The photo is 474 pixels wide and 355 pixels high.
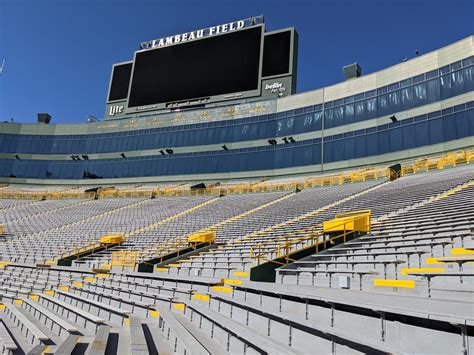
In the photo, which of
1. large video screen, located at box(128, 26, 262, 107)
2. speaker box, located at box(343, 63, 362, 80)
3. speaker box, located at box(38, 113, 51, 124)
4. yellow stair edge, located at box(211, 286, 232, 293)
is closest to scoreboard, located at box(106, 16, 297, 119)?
large video screen, located at box(128, 26, 262, 107)

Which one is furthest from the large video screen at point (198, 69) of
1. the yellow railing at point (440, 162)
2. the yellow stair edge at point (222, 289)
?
the yellow stair edge at point (222, 289)

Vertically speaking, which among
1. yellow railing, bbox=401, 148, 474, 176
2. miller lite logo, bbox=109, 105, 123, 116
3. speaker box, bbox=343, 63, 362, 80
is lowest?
yellow railing, bbox=401, 148, 474, 176

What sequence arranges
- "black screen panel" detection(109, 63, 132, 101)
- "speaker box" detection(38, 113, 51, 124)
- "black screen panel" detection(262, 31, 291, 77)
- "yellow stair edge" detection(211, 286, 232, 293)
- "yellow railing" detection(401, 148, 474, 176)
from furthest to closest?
1. "speaker box" detection(38, 113, 51, 124)
2. "black screen panel" detection(109, 63, 132, 101)
3. "black screen panel" detection(262, 31, 291, 77)
4. "yellow railing" detection(401, 148, 474, 176)
5. "yellow stair edge" detection(211, 286, 232, 293)

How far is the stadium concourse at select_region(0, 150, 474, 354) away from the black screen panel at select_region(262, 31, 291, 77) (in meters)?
12.4

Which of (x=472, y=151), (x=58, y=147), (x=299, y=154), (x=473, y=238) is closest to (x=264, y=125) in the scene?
(x=299, y=154)

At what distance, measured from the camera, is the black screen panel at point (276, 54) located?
34781mm

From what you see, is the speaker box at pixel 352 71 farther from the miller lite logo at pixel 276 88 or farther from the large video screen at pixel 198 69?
the large video screen at pixel 198 69

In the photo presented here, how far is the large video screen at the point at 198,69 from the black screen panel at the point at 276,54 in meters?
0.77

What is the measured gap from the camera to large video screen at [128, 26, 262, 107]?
3638 centimetres

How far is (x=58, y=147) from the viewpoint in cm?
4503

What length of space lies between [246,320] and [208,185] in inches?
1148

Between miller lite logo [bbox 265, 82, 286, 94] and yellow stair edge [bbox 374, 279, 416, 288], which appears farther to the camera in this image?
miller lite logo [bbox 265, 82, 286, 94]

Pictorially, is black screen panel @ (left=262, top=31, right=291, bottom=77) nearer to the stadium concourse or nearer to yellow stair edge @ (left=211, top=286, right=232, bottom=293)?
the stadium concourse

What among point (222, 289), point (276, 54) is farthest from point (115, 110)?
point (222, 289)
